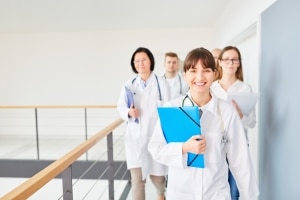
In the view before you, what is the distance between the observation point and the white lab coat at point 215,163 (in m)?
1.20

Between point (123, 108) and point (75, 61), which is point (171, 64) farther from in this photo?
point (75, 61)

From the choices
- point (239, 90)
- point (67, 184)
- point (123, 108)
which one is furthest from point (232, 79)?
point (67, 184)

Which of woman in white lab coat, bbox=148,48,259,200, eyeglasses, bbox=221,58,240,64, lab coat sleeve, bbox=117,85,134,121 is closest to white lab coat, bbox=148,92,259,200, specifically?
woman in white lab coat, bbox=148,48,259,200

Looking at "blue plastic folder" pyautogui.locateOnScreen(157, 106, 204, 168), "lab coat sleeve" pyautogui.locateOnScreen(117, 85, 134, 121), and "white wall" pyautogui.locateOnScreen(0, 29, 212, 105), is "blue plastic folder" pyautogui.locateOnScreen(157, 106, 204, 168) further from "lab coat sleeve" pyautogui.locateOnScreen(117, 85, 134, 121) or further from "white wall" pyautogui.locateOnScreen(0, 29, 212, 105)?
"white wall" pyautogui.locateOnScreen(0, 29, 212, 105)

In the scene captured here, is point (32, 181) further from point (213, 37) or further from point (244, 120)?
point (213, 37)

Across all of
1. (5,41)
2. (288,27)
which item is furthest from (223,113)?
(5,41)

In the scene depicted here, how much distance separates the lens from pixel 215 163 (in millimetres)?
1194

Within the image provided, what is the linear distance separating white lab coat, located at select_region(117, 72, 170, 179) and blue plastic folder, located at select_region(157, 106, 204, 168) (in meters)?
0.93

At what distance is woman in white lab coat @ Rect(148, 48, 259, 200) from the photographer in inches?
47.1

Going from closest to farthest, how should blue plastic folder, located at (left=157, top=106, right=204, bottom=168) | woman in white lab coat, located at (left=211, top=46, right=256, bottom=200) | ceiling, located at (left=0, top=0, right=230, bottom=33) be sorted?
1. blue plastic folder, located at (left=157, top=106, right=204, bottom=168)
2. woman in white lab coat, located at (left=211, top=46, right=256, bottom=200)
3. ceiling, located at (left=0, top=0, right=230, bottom=33)

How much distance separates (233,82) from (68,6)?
2.87 metres

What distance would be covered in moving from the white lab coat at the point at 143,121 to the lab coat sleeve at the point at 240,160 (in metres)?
0.98

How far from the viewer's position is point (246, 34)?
2869 mm

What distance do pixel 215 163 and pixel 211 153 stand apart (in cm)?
4
